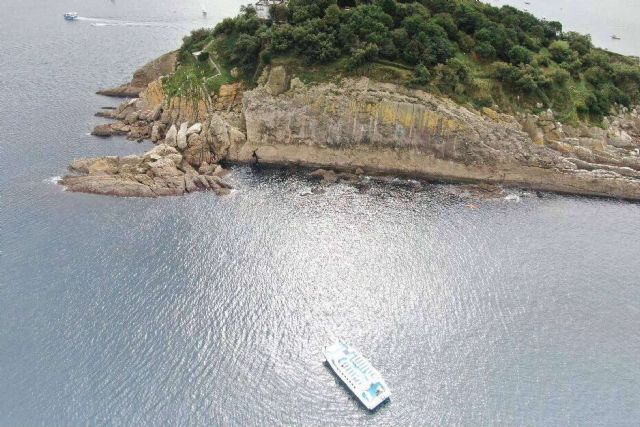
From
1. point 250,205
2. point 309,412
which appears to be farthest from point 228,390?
point 250,205

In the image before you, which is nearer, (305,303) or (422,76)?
(305,303)

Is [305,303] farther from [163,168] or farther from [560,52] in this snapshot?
[560,52]

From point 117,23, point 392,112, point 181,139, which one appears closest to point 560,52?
point 392,112

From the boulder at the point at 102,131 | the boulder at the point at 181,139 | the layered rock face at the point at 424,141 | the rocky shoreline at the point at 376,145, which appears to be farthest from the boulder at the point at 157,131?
the layered rock face at the point at 424,141

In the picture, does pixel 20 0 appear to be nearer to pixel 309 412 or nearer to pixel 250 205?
pixel 250 205

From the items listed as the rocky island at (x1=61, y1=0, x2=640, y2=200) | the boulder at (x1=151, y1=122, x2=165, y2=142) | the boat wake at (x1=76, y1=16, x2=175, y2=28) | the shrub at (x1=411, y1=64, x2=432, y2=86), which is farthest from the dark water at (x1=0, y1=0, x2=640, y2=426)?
the boat wake at (x1=76, y1=16, x2=175, y2=28)

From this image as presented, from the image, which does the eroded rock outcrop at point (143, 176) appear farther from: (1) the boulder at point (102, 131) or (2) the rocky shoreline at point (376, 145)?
(1) the boulder at point (102, 131)
